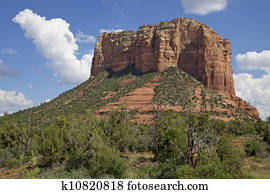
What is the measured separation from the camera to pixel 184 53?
85.0 meters

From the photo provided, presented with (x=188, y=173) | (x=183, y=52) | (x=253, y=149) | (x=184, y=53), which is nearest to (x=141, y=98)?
(x=184, y=53)

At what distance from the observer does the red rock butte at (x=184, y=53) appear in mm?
78750

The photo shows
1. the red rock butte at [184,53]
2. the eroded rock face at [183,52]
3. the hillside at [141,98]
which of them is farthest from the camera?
the eroded rock face at [183,52]

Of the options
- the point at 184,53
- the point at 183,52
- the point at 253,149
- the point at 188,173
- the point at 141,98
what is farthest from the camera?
the point at 183,52

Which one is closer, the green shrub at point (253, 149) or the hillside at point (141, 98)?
the green shrub at point (253, 149)

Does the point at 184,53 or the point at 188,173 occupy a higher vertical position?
the point at 184,53

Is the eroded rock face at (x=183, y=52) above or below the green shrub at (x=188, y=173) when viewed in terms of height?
above

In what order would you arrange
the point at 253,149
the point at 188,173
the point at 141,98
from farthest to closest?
the point at 141,98 → the point at 253,149 → the point at 188,173

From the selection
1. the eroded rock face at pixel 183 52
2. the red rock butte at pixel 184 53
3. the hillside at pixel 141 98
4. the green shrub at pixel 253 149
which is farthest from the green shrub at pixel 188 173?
the eroded rock face at pixel 183 52

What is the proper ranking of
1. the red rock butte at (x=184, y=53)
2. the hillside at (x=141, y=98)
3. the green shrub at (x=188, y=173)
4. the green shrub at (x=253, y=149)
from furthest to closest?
1. the red rock butte at (x=184, y=53)
2. the hillside at (x=141, y=98)
3. the green shrub at (x=253, y=149)
4. the green shrub at (x=188, y=173)

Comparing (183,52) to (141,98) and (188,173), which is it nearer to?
(141,98)

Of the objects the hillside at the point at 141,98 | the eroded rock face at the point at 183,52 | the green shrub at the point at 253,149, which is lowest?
the green shrub at the point at 253,149

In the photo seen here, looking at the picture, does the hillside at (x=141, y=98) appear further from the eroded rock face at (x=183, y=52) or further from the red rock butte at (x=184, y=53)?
the eroded rock face at (x=183, y=52)

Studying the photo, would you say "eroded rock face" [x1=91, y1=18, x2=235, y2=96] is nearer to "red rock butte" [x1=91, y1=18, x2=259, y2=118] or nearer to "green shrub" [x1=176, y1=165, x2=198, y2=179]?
"red rock butte" [x1=91, y1=18, x2=259, y2=118]
